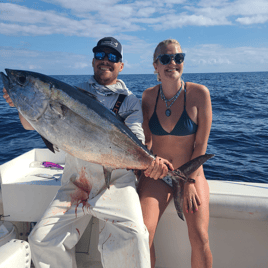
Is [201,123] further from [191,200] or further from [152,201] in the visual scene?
[152,201]

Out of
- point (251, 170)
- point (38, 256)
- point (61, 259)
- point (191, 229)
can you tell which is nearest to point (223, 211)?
point (191, 229)

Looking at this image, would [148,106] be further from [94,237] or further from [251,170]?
[251,170]

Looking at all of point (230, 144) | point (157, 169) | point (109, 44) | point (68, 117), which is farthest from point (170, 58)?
point (230, 144)

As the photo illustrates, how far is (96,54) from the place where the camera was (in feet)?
8.60

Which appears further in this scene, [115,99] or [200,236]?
[115,99]

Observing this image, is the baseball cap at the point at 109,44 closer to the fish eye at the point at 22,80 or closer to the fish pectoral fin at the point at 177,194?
the fish eye at the point at 22,80

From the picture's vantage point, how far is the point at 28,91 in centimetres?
189

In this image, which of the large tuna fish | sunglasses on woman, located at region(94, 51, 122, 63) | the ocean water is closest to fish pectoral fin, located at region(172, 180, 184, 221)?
the large tuna fish

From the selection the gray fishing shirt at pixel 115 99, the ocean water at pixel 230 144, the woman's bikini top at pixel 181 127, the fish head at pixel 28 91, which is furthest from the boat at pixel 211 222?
the ocean water at pixel 230 144

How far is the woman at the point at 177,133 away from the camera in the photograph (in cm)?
235

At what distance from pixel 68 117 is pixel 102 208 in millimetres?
863

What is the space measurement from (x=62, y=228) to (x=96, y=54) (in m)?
1.77

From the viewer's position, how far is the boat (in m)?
2.46

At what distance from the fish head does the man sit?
0.70ft
